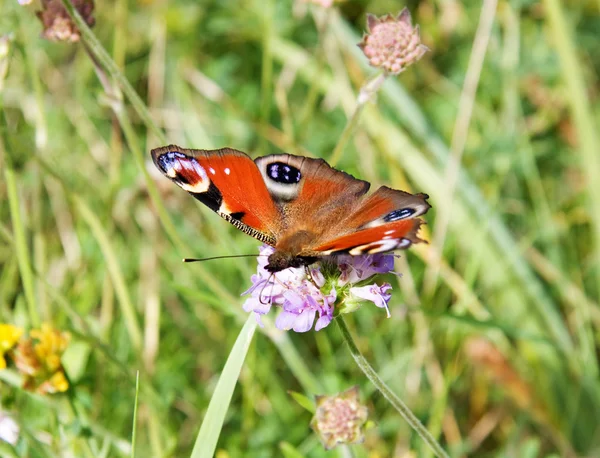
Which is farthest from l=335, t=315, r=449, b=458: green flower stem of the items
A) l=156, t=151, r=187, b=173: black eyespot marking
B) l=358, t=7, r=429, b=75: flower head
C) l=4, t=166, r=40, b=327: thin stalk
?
l=4, t=166, r=40, b=327: thin stalk

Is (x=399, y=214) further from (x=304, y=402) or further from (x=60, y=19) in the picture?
(x=60, y=19)

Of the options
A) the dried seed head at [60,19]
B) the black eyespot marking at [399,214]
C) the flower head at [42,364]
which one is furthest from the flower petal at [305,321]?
the dried seed head at [60,19]

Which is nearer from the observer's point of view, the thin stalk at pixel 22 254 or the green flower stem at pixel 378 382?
the green flower stem at pixel 378 382

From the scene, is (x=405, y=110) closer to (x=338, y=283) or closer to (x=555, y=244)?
(x=555, y=244)

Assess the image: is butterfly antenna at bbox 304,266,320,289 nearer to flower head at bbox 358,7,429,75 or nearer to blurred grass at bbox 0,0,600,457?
blurred grass at bbox 0,0,600,457

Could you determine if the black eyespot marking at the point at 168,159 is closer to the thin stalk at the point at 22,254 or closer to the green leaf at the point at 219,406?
the green leaf at the point at 219,406

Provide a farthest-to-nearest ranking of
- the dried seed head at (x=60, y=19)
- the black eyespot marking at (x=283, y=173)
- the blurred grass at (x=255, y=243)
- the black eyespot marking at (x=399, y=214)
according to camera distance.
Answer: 1. the blurred grass at (x=255, y=243)
2. the dried seed head at (x=60, y=19)
3. the black eyespot marking at (x=283, y=173)
4. the black eyespot marking at (x=399, y=214)
